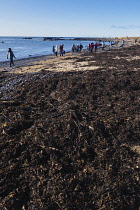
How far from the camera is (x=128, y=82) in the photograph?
7539mm

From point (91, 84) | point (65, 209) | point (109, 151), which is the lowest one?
point (65, 209)

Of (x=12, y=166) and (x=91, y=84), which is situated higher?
(x=91, y=84)

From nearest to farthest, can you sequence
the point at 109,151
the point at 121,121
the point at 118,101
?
the point at 109,151
the point at 121,121
the point at 118,101

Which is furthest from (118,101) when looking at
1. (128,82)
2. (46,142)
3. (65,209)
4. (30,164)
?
(65,209)

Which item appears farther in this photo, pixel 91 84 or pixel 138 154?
pixel 91 84

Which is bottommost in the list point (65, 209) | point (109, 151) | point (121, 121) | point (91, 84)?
point (65, 209)

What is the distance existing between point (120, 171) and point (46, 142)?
1583 mm

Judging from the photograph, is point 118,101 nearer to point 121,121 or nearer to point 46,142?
point 121,121

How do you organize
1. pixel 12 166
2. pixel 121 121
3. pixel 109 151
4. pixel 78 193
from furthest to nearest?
pixel 121 121 < pixel 109 151 < pixel 12 166 < pixel 78 193

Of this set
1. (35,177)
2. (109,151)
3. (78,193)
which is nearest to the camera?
(78,193)

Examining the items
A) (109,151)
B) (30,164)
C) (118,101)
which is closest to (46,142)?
(30,164)

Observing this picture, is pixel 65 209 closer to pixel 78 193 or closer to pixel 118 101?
pixel 78 193

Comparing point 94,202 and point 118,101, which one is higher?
point 118,101

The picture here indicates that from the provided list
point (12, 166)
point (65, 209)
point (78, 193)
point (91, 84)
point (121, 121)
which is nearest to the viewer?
point (65, 209)
